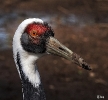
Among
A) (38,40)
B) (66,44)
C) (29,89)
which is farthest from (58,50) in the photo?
(66,44)

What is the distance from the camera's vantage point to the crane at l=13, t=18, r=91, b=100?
549cm

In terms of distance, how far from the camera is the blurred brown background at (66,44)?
30.0 ft

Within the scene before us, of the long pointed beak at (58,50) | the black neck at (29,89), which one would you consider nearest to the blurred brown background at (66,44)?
the black neck at (29,89)

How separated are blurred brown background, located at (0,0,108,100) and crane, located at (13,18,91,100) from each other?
325cm

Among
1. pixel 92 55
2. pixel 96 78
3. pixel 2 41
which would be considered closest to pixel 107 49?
pixel 92 55

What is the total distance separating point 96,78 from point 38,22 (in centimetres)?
441

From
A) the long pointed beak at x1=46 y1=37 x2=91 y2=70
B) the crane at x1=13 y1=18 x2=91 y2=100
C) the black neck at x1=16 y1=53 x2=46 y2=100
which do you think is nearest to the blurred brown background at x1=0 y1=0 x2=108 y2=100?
the black neck at x1=16 y1=53 x2=46 y2=100

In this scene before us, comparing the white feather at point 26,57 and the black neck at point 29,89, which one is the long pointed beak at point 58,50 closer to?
the white feather at point 26,57

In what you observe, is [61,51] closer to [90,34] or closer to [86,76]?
[86,76]

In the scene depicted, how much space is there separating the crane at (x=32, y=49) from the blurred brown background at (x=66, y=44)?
3.25m

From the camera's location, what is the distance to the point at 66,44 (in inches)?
438

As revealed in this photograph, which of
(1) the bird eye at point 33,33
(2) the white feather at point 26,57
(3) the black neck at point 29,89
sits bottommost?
(3) the black neck at point 29,89

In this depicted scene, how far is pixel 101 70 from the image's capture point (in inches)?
389

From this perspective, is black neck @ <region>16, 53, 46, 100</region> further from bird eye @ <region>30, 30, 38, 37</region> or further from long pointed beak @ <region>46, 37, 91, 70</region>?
long pointed beak @ <region>46, 37, 91, 70</region>
